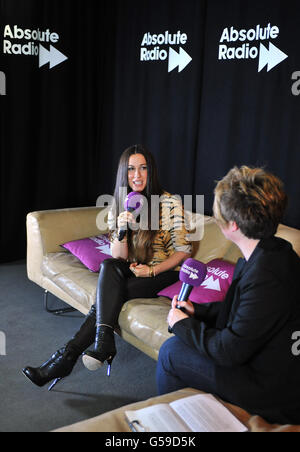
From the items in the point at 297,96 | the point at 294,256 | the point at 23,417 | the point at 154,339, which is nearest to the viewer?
the point at 294,256

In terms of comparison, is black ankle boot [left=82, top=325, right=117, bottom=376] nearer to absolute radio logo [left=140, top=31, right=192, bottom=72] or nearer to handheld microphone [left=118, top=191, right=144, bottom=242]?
handheld microphone [left=118, top=191, right=144, bottom=242]

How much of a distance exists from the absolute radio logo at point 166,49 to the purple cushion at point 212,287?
1.84 m

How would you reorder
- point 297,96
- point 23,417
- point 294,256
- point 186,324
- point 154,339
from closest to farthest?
point 294,256 < point 186,324 < point 23,417 < point 154,339 < point 297,96

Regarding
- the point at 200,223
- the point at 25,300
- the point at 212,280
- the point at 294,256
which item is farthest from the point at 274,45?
the point at 25,300

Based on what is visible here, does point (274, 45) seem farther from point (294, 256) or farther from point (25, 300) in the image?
point (25, 300)

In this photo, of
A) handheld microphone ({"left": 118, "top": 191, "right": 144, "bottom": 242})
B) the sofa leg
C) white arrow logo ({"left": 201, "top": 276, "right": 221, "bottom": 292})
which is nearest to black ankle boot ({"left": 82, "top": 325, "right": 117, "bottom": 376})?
handheld microphone ({"left": 118, "top": 191, "right": 144, "bottom": 242})

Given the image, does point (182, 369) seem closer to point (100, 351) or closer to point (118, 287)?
point (100, 351)

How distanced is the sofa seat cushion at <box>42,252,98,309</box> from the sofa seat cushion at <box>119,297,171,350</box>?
0.29 meters

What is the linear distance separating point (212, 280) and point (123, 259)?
0.54 metres

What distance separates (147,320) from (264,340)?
99 cm

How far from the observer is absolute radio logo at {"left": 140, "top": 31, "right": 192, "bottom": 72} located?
12.4 feet

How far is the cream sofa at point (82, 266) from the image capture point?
7.99 feet

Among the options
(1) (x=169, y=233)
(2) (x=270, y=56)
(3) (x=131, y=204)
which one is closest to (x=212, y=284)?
(1) (x=169, y=233)
